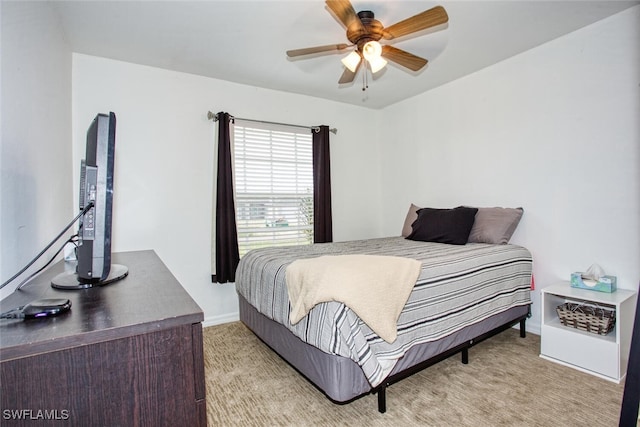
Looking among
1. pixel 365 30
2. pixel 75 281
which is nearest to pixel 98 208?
pixel 75 281

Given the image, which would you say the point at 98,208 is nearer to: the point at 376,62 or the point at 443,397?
the point at 376,62

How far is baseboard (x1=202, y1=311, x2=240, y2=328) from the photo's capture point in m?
3.16

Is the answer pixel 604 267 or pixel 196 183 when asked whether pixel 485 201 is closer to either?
pixel 604 267

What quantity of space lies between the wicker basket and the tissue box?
0.14 meters

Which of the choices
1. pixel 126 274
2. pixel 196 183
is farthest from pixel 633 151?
pixel 196 183

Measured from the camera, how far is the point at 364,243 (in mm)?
2977

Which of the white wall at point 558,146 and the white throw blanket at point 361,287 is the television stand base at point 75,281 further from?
the white wall at point 558,146

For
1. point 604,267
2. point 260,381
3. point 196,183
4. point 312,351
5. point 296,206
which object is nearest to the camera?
point 312,351

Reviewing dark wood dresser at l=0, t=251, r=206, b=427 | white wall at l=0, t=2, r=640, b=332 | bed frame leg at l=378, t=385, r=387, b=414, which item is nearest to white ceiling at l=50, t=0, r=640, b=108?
white wall at l=0, t=2, r=640, b=332

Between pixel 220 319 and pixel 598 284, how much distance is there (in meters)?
3.23

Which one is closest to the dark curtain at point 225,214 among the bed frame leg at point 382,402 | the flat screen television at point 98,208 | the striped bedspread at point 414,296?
the striped bedspread at point 414,296

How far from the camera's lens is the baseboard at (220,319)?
3.16 m

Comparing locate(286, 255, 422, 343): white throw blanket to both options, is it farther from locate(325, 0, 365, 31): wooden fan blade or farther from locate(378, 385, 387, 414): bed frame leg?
locate(325, 0, 365, 31): wooden fan blade

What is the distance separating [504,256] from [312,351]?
5.46 feet
